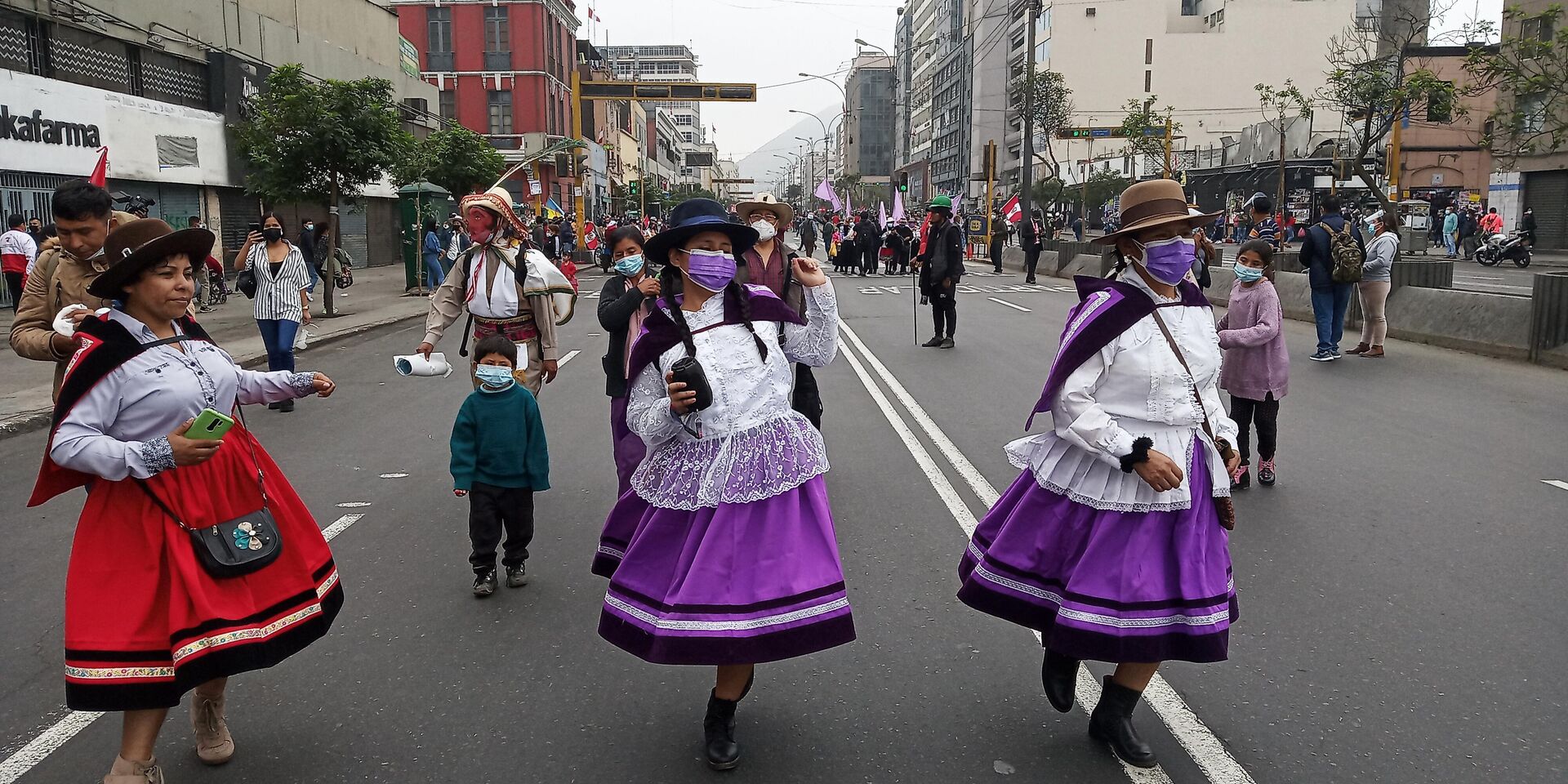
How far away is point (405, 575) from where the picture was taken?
5.46 m

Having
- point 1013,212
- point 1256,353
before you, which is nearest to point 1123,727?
point 1256,353

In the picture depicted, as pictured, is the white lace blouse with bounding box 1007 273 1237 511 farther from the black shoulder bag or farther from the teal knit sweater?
the teal knit sweater

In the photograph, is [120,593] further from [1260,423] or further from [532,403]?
[1260,423]

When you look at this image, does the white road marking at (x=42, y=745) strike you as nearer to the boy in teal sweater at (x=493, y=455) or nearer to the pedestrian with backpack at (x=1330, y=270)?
the boy in teal sweater at (x=493, y=455)

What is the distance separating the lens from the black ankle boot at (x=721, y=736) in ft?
11.5

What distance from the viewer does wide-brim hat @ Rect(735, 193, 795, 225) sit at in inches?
270

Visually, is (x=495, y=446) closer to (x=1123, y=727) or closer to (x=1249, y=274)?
(x=1123, y=727)

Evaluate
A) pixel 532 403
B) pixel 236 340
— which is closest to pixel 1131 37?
pixel 236 340

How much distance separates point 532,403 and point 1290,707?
3404 millimetres

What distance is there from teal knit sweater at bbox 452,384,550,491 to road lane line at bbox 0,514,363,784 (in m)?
1.72

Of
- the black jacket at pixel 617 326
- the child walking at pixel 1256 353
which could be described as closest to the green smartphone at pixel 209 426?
the black jacket at pixel 617 326

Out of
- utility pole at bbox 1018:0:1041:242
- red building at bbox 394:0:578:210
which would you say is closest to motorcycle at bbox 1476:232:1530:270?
utility pole at bbox 1018:0:1041:242

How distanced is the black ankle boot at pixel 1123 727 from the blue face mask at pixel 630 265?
3219mm

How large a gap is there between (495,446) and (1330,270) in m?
10.7
